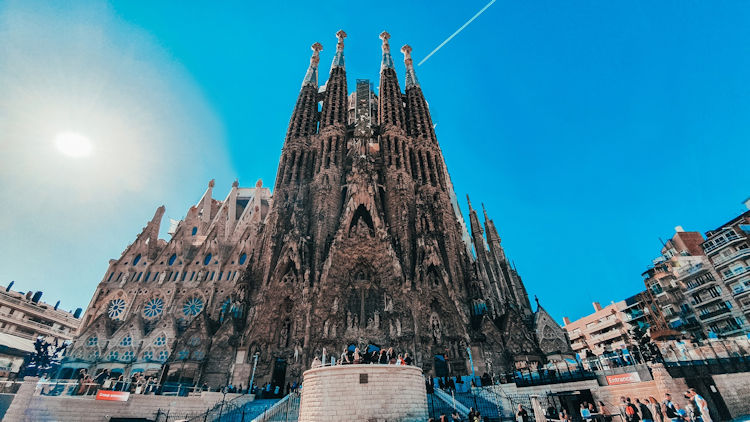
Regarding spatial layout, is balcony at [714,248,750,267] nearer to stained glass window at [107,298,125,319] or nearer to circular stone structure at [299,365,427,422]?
circular stone structure at [299,365,427,422]

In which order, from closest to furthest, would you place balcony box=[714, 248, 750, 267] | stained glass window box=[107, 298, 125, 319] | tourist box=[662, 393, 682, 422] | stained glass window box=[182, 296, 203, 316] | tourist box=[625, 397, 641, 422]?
tourist box=[662, 393, 682, 422]
tourist box=[625, 397, 641, 422]
stained glass window box=[182, 296, 203, 316]
stained glass window box=[107, 298, 125, 319]
balcony box=[714, 248, 750, 267]

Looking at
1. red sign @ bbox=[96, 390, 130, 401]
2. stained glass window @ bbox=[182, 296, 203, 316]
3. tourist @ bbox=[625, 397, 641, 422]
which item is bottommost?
tourist @ bbox=[625, 397, 641, 422]

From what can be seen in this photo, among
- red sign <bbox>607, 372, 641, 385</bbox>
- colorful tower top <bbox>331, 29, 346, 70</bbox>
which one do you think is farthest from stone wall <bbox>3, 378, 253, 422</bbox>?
colorful tower top <bbox>331, 29, 346, 70</bbox>

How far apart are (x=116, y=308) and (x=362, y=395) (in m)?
27.7

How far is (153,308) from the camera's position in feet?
94.0

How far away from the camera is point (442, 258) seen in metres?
25.9

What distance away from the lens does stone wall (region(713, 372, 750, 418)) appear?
1362cm

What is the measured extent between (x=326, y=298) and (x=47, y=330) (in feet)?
115

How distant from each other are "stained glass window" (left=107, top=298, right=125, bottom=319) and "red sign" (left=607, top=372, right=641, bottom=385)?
3374 cm

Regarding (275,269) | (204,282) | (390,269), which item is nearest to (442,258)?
(390,269)

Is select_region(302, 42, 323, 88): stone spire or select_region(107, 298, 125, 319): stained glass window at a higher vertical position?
select_region(302, 42, 323, 88): stone spire

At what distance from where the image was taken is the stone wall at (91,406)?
11.0m

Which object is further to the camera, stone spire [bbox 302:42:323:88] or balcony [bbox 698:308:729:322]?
stone spire [bbox 302:42:323:88]

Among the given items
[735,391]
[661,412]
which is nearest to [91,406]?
[661,412]
